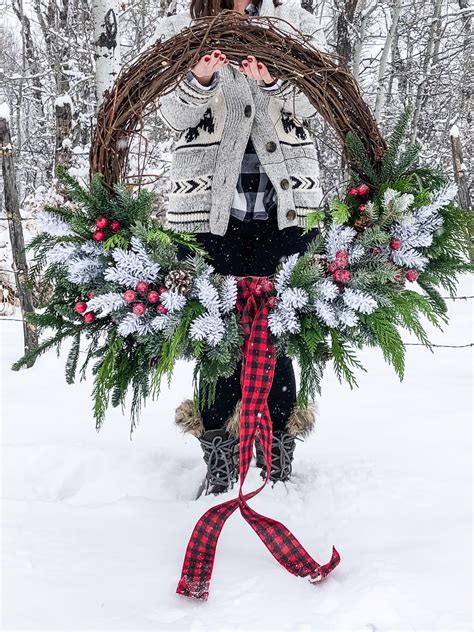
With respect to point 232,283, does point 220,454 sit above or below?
below

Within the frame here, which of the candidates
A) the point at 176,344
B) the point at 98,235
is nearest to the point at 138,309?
the point at 176,344

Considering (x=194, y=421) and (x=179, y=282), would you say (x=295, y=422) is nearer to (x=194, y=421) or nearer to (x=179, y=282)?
(x=194, y=421)

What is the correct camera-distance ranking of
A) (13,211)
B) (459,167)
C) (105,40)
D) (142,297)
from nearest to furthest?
1. (142,297)
2. (13,211)
3. (105,40)
4. (459,167)

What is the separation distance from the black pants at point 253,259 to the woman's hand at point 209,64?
1.81ft

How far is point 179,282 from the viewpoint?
64.7 inches

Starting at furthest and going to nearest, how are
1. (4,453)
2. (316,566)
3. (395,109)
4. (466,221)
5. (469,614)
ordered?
(395,109)
(4,453)
(466,221)
(316,566)
(469,614)

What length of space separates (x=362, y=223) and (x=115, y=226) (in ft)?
2.40

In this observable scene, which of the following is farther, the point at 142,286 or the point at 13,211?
the point at 13,211

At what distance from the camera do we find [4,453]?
2.47m

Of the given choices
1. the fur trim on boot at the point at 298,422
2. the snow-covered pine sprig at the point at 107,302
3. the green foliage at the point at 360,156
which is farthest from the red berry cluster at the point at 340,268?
the fur trim on boot at the point at 298,422

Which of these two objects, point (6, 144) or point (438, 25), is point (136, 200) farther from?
point (438, 25)

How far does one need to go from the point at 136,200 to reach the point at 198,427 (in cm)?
96

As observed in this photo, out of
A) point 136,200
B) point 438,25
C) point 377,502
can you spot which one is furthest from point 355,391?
point 438,25

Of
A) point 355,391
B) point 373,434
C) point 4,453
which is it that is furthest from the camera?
point 355,391
